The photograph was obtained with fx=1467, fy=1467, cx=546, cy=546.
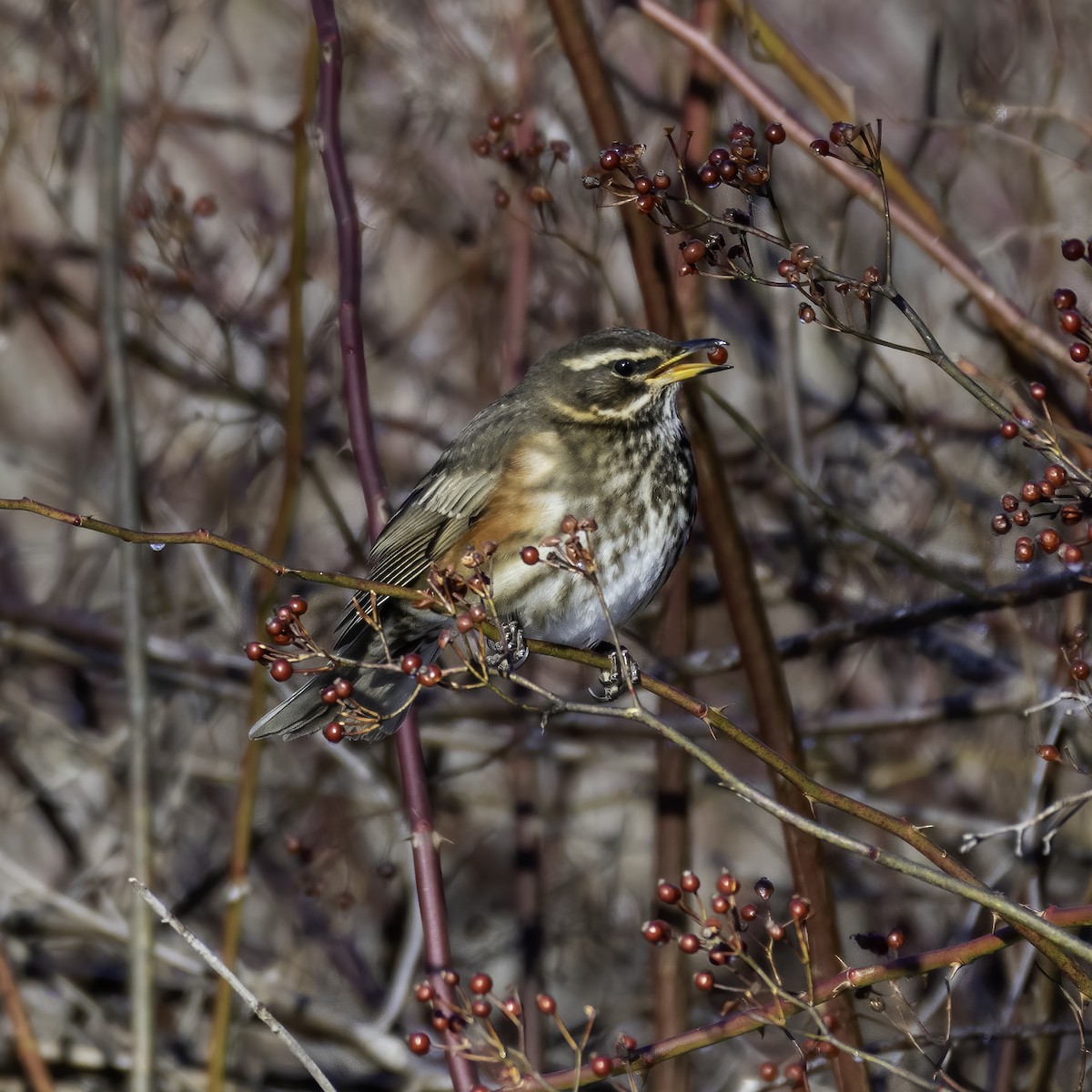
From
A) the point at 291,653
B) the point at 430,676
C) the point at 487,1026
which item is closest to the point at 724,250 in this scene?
the point at 430,676

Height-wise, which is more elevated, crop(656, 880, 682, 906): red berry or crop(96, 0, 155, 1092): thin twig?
crop(96, 0, 155, 1092): thin twig

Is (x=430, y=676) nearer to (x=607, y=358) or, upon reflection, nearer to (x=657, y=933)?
(x=657, y=933)

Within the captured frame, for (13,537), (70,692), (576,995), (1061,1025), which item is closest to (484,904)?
(576,995)

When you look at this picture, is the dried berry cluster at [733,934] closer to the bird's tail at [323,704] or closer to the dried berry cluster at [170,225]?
the bird's tail at [323,704]

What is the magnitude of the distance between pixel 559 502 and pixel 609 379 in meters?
0.45

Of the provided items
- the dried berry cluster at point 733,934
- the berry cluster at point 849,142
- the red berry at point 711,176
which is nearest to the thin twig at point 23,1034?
the dried berry cluster at point 733,934

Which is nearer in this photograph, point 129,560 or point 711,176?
point 711,176

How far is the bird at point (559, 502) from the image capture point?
411 centimetres

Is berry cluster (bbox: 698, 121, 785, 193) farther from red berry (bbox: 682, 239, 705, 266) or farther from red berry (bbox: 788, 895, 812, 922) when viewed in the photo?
red berry (bbox: 788, 895, 812, 922)

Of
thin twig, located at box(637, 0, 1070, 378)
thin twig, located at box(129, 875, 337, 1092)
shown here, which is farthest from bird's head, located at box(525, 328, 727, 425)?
thin twig, located at box(129, 875, 337, 1092)

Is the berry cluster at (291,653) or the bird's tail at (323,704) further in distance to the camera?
the bird's tail at (323,704)

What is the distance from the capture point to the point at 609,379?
14.3 feet

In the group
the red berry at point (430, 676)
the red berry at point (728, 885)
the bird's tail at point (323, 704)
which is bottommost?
the red berry at point (728, 885)

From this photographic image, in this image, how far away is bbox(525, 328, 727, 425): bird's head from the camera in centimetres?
421
